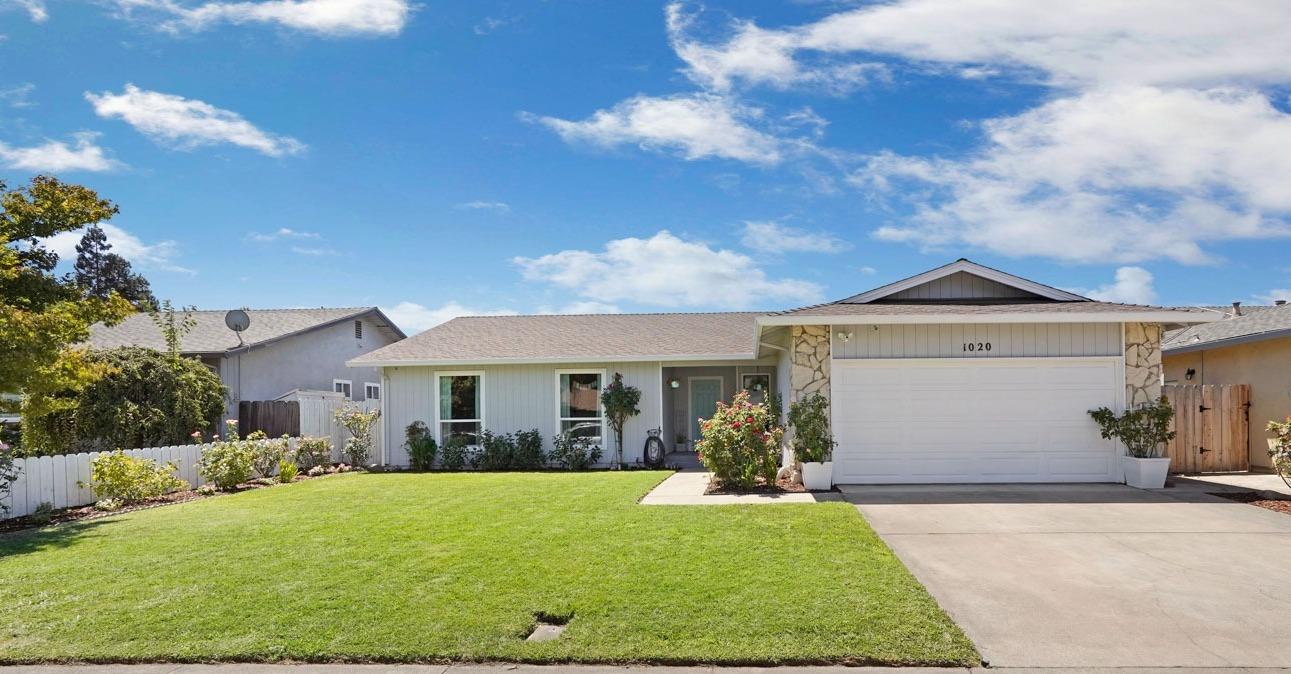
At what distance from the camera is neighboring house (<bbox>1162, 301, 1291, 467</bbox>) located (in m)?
14.0

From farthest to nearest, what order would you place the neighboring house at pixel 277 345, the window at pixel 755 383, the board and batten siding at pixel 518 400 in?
the window at pixel 755 383 < the neighboring house at pixel 277 345 < the board and batten siding at pixel 518 400

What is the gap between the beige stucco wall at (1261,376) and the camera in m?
14.0

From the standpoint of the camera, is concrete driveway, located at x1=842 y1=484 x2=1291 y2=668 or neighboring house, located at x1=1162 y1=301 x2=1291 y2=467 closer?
concrete driveway, located at x1=842 y1=484 x2=1291 y2=668

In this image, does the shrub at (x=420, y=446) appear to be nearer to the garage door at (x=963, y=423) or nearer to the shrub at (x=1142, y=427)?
the garage door at (x=963, y=423)

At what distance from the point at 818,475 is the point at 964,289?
15.0 feet

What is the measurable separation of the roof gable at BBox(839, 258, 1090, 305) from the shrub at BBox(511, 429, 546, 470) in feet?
24.2

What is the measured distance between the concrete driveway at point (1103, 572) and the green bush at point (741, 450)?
4.79 feet

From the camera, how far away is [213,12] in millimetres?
11344

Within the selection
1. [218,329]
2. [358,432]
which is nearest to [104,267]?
[218,329]

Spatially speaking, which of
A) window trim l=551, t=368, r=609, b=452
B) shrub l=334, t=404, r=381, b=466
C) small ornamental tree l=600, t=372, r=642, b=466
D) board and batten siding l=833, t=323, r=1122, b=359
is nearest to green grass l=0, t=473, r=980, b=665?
board and batten siding l=833, t=323, r=1122, b=359

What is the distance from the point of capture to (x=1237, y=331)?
15375mm

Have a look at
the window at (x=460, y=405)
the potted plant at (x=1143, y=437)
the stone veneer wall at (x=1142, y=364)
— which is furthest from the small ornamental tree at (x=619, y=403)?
the stone veneer wall at (x=1142, y=364)

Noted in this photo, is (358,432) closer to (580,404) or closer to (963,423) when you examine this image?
(580,404)

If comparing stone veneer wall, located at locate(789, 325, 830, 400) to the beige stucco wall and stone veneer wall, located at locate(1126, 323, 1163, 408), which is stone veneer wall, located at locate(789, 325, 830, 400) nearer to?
stone veneer wall, located at locate(1126, 323, 1163, 408)
